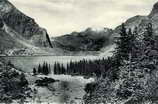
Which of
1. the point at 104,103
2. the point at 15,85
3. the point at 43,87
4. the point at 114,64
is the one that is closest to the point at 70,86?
the point at 43,87

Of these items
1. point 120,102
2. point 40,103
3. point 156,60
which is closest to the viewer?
point 120,102

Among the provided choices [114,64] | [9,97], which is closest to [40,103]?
[9,97]

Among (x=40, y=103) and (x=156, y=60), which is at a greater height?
(x=156, y=60)

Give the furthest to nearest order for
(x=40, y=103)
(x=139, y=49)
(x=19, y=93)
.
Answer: (x=19, y=93), (x=40, y=103), (x=139, y=49)

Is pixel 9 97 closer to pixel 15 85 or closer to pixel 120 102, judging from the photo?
pixel 15 85

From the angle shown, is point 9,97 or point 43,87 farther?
point 43,87

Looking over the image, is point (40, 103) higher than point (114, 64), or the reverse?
point (114, 64)

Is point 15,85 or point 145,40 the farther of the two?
point 15,85

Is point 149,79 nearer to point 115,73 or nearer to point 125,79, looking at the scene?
point 125,79

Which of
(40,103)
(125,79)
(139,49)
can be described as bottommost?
(40,103)
